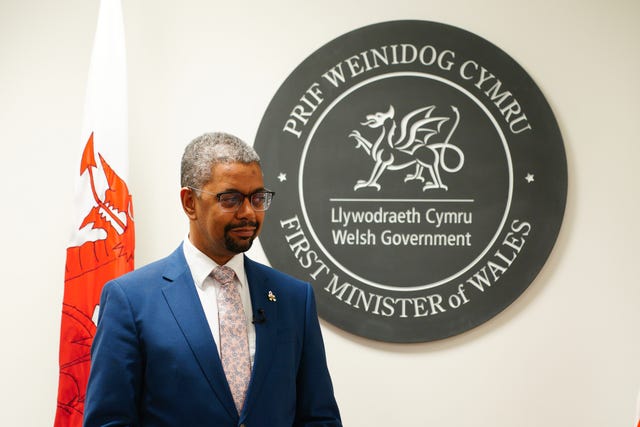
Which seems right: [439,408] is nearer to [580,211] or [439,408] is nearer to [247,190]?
[580,211]

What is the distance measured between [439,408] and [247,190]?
132cm

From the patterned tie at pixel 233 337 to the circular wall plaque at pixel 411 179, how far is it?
96cm

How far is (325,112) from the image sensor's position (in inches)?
101

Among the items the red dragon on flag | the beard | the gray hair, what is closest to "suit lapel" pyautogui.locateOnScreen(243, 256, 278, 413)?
the beard

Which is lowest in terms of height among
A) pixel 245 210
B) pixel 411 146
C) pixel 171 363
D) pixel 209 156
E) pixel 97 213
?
pixel 171 363

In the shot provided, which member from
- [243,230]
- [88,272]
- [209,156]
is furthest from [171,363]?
[88,272]

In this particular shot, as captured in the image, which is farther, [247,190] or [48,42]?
[48,42]

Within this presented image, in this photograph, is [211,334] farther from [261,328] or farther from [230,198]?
Answer: [230,198]

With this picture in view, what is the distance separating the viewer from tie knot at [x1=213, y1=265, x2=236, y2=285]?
63.1 inches

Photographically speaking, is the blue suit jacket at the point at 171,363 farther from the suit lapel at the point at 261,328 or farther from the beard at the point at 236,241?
the beard at the point at 236,241

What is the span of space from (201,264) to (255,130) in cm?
109

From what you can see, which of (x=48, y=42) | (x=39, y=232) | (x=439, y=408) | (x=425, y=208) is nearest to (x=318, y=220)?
(x=425, y=208)

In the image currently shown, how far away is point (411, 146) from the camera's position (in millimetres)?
2545

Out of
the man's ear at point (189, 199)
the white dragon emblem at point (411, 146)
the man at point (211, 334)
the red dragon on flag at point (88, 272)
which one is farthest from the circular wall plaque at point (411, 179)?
the man's ear at point (189, 199)
